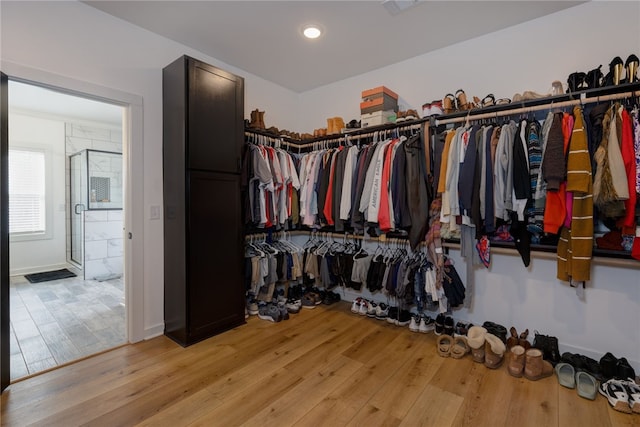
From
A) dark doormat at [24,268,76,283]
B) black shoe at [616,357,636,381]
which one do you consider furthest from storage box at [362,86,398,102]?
dark doormat at [24,268,76,283]

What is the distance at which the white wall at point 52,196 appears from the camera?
4582 millimetres

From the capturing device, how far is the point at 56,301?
11.4 feet

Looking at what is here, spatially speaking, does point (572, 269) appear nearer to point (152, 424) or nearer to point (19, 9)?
point (152, 424)

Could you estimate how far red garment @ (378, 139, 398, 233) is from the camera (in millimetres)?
2635

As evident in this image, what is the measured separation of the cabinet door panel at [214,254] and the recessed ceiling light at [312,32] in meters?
1.43

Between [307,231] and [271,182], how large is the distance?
1.05 meters

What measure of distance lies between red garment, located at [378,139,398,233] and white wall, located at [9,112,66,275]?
5.48 meters

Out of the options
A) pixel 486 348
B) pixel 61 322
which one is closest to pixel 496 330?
pixel 486 348

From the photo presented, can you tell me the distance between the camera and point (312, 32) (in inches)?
101

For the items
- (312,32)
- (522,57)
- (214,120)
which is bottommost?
(214,120)

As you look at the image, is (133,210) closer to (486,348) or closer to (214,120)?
(214,120)

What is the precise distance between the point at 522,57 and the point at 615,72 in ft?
2.27

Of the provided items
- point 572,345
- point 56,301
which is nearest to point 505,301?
point 572,345

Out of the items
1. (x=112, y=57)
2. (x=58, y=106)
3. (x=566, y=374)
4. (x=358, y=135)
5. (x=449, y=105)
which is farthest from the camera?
(x=58, y=106)
